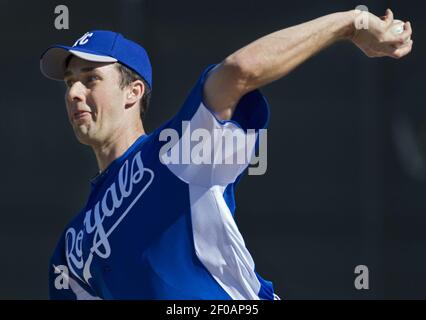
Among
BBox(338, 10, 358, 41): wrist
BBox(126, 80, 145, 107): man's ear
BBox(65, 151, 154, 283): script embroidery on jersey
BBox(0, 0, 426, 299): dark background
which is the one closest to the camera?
BBox(338, 10, 358, 41): wrist

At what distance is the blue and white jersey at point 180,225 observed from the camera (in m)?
2.79

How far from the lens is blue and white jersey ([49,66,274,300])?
2789 mm

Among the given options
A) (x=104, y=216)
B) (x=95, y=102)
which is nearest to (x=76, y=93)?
(x=95, y=102)

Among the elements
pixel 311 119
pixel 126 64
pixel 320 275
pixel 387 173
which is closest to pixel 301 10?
pixel 311 119

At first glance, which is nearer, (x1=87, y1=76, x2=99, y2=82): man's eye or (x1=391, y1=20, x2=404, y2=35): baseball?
(x1=391, y1=20, x2=404, y2=35): baseball

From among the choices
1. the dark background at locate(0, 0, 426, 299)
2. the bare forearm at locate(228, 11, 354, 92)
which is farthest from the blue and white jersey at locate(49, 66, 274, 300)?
the dark background at locate(0, 0, 426, 299)

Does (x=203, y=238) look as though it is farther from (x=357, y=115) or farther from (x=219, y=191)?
(x=357, y=115)

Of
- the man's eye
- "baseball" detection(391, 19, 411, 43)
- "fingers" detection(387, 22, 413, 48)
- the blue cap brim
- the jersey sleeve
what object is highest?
the blue cap brim

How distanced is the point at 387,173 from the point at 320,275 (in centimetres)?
69

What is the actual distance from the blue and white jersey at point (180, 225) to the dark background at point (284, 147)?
262cm

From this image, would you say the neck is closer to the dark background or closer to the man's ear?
the man's ear

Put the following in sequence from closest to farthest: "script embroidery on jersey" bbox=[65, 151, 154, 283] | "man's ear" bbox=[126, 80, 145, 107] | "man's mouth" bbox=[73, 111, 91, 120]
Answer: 1. "script embroidery on jersey" bbox=[65, 151, 154, 283]
2. "man's mouth" bbox=[73, 111, 91, 120]
3. "man's ear" bbox=[126, 80, 145, 107]

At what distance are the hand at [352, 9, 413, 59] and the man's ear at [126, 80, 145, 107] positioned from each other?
88cm

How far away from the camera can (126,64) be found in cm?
339
